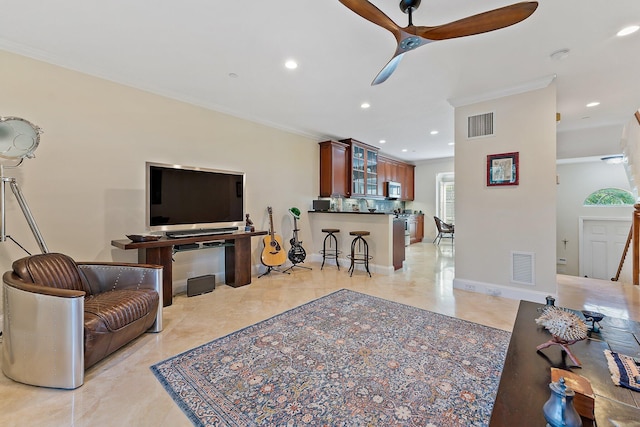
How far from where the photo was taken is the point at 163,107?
11.5 feet

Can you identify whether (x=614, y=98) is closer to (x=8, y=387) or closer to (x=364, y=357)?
(x=364, y=357)

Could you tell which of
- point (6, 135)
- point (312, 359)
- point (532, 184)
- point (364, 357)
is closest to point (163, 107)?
point (6, 135)

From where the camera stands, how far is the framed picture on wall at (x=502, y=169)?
11.1 feet

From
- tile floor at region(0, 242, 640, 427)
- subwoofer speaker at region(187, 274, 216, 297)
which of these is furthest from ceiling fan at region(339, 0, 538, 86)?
subwoofer speaker at region(187, 274, 216, 297)

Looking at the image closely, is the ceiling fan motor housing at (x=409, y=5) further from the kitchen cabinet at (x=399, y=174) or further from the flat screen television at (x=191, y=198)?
the kitchen cabinet at (x=399, y=174)

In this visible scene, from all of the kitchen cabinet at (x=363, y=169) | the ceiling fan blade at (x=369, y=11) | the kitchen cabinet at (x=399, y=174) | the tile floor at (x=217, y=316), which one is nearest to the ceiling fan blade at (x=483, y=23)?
the ceiling fan blade at (x=369, y=11)

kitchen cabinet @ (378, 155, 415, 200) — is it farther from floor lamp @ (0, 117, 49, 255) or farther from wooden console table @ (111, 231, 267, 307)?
floor lamp @ (0, 117, 49, 255)

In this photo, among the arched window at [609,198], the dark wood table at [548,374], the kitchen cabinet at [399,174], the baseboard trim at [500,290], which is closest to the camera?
the dark wood table at [548,374]

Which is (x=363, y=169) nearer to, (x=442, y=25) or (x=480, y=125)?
(x=480, y=125)

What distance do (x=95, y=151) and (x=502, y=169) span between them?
482 cm

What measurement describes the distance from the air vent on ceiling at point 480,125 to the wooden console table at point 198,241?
336cm

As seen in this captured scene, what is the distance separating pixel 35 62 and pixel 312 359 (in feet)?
12.3

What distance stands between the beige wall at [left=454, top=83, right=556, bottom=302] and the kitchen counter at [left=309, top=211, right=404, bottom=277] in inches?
43.5

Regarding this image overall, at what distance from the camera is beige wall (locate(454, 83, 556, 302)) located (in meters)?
3.20
